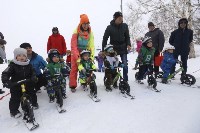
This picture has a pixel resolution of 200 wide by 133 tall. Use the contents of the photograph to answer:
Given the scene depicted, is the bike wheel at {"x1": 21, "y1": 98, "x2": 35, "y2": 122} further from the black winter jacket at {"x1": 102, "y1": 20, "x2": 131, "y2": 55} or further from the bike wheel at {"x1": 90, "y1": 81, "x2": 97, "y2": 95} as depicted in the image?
the black winter jacket at {"x1": 102, "y1": 20, "x2": 131, "y2": 55}

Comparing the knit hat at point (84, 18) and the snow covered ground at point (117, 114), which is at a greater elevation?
the knit hat at point (84, 18)

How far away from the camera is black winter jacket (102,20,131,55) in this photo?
754cm

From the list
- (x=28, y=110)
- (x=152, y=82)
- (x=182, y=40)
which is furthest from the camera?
(x=182, y=40)

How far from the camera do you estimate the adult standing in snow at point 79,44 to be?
7.11m

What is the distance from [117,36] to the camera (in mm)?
7578

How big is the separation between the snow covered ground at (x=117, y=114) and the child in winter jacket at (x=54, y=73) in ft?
1.17

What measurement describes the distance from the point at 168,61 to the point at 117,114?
3.86 metres

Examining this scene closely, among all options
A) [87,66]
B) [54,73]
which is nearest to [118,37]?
[87,66]

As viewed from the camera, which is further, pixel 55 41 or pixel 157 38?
pixel 55 41

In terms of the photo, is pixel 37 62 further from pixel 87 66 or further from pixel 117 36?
pixel 117 36

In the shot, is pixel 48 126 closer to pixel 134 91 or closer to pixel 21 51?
pixel 21 51

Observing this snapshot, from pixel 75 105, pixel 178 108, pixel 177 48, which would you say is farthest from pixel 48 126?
pixel 177 48

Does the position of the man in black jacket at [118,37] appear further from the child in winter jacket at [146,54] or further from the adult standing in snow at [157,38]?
the adult standing in snow at [157,38]

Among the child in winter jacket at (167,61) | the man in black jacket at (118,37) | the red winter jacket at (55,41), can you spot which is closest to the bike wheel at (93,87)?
the man in black jacket at (118,37)
